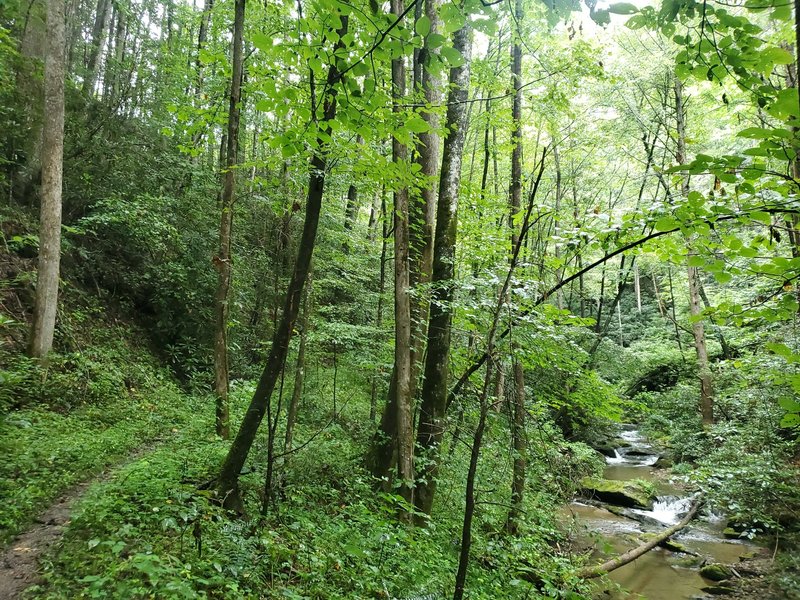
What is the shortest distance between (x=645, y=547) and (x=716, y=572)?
47.4 inches

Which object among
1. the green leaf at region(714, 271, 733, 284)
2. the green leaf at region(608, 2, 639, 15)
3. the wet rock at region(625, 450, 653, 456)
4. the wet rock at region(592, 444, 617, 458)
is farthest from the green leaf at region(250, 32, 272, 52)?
the wet rock at region(625, 450, 653, 456)

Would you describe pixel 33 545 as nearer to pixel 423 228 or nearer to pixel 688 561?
pixel 423 228

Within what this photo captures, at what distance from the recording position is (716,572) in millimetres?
8344

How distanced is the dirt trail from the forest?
29 millimetres

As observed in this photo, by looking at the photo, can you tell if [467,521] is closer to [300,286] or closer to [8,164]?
[300,286]

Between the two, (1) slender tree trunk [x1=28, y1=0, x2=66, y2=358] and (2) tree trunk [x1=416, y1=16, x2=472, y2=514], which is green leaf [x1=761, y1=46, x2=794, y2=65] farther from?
(1) slender tree trunk [x1=28, y1=0, x2=66, y2=358]

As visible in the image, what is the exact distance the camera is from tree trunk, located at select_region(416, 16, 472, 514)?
639 cm

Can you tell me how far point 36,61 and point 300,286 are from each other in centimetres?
1067

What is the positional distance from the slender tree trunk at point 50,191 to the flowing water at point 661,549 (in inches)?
378

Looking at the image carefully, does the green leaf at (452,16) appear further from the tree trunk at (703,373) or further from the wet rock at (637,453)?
the wet rock at (637,453)

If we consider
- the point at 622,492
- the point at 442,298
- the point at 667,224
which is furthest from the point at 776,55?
the point at 622,492

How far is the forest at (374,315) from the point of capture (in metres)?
3.12

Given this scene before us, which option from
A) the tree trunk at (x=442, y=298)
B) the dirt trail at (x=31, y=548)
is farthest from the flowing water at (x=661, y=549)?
the dirt trail at (x=31, y=548)

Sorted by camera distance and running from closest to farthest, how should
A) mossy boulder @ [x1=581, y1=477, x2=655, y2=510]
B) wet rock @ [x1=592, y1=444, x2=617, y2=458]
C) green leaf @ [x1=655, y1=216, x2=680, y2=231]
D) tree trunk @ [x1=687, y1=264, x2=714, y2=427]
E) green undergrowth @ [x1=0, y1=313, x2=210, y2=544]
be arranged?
green leaf @ [x1=655, y1=216, x2=680, y2=231] → green undergrowth @ [x1=0, y1=313, x2=210, y2=544] → mossy boulder @ [x1=581, y1=477, x2=655, y2=510] → tree trunk @ [x1=687, y1=264, x2=714, y2=427] → wet rock @ [x1=592, y1=444, x2=617, y2=458]
